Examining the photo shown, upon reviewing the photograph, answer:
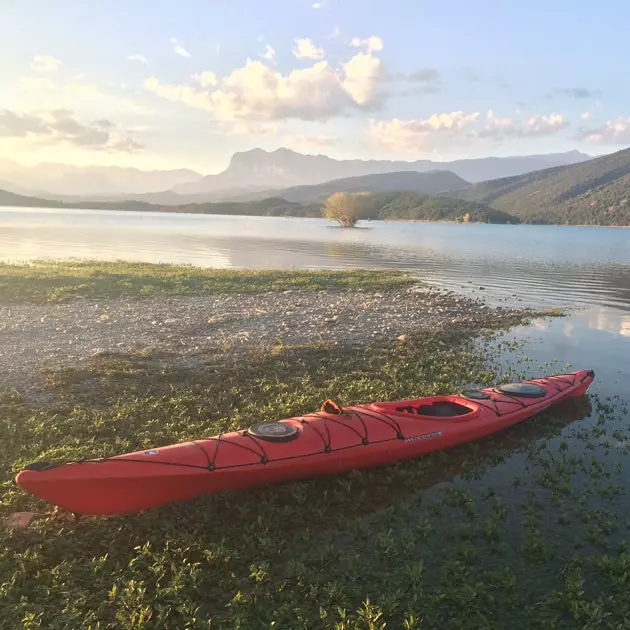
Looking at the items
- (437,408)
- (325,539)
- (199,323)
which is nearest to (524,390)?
(437,408)

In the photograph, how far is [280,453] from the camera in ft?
27.1

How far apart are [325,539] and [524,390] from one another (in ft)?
23.1

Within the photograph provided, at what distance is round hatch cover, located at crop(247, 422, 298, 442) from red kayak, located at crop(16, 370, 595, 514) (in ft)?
0.06

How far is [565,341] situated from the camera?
19.1 metres

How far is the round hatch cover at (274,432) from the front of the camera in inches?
332

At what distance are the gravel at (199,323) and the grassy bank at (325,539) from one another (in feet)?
10.7

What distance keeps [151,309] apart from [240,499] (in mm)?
14459

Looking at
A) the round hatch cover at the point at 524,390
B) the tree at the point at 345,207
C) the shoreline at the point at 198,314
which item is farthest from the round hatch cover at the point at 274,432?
the tree at the point at 345,207

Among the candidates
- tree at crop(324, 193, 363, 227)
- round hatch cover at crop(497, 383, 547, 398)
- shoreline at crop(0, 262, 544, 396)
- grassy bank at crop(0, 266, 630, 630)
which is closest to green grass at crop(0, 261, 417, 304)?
shoreline at crop(0, 262, 544, 396)

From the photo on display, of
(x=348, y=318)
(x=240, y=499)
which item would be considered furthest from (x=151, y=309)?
(x=240, y=499)

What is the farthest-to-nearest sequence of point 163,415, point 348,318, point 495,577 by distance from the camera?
point 348,318 → point 163,415 → point 495,577

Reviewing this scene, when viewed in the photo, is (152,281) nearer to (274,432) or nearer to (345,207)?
(274,432)

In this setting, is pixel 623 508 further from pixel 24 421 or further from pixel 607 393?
pixel 24 421

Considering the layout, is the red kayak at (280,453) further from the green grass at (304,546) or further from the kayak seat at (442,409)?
the green grass at (304,546)
